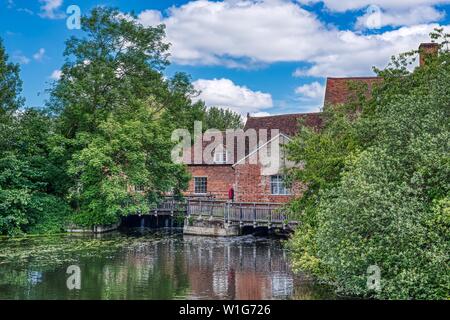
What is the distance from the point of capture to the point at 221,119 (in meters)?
63.4

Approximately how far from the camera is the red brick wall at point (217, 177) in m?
33.8

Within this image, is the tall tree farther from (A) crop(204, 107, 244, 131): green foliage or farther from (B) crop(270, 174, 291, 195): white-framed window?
(A) crop(204, 107, 244, 131): green foliage

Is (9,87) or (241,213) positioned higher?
(9,87)

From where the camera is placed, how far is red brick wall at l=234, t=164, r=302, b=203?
3066cm

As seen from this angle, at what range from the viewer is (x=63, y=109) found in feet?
93.9

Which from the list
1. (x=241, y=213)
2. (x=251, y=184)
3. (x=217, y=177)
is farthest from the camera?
(x=217, y=177)

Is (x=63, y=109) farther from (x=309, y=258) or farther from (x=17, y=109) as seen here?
(x=309, y=258)

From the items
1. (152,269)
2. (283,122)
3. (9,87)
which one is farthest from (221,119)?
(152,269)

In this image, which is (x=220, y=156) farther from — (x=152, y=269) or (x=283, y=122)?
(x=152, y=269)

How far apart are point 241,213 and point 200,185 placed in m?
9.82

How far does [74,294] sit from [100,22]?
67.8ft

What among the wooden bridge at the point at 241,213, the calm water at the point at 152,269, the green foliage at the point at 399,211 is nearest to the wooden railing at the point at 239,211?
the wooden bridge at the point at 241,213

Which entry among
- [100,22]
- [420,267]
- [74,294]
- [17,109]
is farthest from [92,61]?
[420,267]

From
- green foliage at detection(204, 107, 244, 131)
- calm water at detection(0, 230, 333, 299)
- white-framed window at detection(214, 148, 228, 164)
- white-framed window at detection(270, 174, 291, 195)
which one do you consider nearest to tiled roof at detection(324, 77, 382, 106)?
white-framed window at detection(270, 174, 291, 195)
